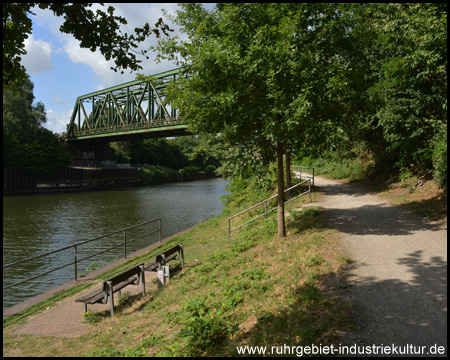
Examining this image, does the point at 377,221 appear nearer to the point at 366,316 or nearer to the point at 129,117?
the point at 366,316

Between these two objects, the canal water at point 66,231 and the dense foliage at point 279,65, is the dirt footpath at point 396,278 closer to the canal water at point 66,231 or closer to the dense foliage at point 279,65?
the dense foliage at point 279,65

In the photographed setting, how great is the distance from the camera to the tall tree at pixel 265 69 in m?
7.53

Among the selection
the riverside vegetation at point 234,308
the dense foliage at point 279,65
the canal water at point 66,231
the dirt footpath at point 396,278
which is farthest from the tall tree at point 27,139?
the dirt footpath at point 396,278

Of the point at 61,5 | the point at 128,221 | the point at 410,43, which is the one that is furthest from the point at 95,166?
the point at 61,5

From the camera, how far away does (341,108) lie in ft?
28.9

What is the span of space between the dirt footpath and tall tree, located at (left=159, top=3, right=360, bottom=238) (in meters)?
2.98

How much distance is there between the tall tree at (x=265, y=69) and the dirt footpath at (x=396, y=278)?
2.98m

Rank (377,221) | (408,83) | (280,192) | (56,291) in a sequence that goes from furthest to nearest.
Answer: (408,83)
(377,221)
(280,192)
(56,291)

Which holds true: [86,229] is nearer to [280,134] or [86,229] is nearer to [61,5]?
[280,134]

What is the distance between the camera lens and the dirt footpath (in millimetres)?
4305

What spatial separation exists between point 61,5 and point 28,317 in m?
6.18

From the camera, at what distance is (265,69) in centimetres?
761

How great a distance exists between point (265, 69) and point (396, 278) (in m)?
5.02

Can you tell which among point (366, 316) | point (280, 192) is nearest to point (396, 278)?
point (366, 316)
